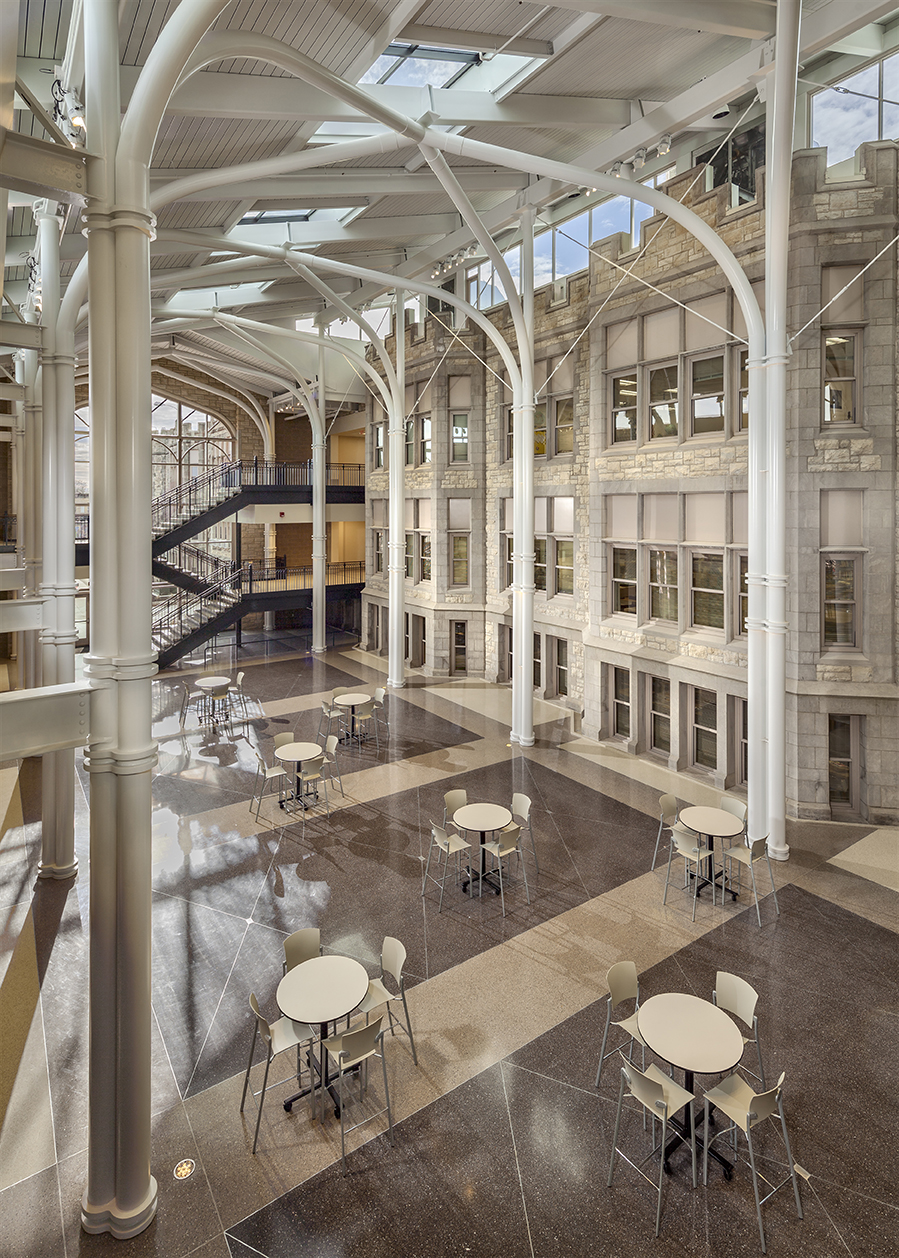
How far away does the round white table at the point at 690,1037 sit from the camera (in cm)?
480

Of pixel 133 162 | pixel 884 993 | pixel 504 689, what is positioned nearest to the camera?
pixel 133 162

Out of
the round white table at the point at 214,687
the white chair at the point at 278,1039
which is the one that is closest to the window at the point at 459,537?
the round white table at the point at 214,687

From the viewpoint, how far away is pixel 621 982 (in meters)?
5.75

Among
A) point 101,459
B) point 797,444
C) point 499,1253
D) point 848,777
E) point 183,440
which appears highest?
point 183,440

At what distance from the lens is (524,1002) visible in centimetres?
650

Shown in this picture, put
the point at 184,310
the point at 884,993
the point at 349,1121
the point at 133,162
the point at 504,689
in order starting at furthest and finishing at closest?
the point at 504,689 → the point at 184,310 → the point at 884,993 → the point at 349,1121 → the point at 133,162

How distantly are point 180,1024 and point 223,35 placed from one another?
25.9 ft

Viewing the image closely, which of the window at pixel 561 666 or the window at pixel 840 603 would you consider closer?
the window at pixel 840 603

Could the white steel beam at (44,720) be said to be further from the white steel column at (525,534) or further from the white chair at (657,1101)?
the white steel column at (525,534)

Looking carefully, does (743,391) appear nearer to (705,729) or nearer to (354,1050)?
(705,729)

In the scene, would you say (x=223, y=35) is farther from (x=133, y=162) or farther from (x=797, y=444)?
(x=797, y=444)

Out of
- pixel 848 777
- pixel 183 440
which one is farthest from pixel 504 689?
pixel 183 440

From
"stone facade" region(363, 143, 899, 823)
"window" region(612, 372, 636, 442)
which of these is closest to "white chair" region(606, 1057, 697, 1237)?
"stone facade" region(363, 143, 899, 823)

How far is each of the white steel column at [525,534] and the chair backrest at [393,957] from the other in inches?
298
